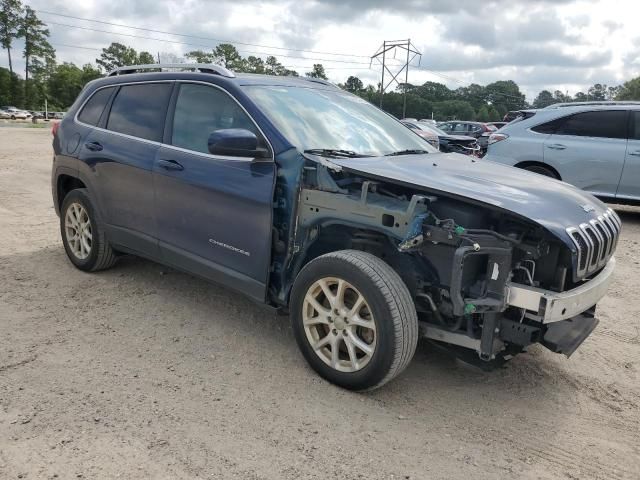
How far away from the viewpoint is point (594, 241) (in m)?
3.01

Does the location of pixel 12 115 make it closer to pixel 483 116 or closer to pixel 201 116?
pixel 483 116

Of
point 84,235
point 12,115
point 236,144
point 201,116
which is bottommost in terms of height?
point 84,235

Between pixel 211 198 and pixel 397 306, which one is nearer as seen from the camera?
pixel 397 306

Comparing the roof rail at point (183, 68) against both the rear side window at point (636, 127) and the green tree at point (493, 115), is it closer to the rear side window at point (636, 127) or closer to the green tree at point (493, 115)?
the rear side window at point (636, 127)

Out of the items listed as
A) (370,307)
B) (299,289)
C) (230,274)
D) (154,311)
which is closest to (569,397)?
(370,307)

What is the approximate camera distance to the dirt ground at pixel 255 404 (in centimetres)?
260

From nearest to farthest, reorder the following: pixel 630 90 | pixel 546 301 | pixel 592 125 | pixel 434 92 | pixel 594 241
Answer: pixel 546 301 < pixel 594 241 < pixel 592 125 < pixel 630 90 < pixel 434 92

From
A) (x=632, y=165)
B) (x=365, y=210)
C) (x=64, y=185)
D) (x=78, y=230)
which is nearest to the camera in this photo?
(x=365, y=210)

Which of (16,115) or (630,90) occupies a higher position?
(630,90)

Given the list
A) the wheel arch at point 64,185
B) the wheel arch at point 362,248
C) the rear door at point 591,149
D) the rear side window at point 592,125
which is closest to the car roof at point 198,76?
the wheel arch at point 64,185

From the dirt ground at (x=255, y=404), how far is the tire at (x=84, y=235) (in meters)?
0.46

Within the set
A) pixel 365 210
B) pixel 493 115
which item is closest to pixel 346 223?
pixel 365 210

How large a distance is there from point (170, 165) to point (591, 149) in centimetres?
672

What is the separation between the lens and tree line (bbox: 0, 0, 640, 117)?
68.3 m
